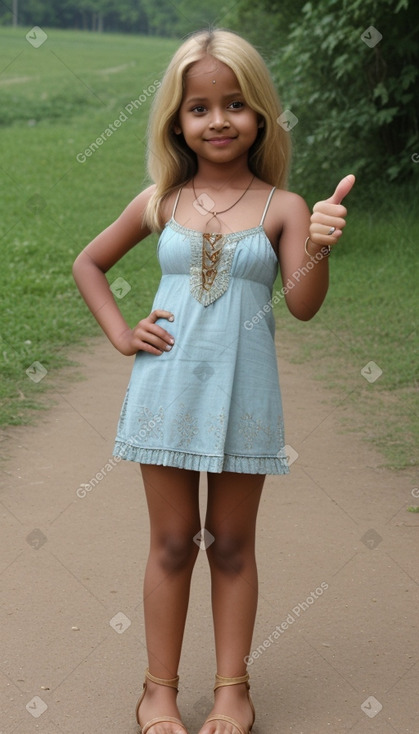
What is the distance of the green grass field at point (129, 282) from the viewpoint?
19.3ft

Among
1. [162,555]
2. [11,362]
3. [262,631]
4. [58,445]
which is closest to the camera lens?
[162,555]

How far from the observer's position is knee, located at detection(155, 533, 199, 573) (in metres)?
2.74

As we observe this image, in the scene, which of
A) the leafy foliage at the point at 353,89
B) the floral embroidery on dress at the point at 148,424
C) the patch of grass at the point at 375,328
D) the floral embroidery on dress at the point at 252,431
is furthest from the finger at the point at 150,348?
the leafy foliage at the point at 353,89

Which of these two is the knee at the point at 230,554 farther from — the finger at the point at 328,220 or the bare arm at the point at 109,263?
the finger at the point at 328,220

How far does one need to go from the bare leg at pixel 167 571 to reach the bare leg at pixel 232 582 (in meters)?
0.06

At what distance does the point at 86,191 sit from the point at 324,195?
3.32m

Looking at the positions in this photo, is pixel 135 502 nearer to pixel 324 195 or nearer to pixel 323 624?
pixel 323 624

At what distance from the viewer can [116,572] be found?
12.3 ft

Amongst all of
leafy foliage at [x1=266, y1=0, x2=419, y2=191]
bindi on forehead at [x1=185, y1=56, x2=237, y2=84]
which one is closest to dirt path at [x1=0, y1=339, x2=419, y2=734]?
bindi on forehead at [x1=185, y1=56, x2=237, y2=84]

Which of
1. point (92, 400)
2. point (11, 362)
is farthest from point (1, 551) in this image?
point (11, 362)

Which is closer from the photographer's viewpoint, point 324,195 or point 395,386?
point 395,386

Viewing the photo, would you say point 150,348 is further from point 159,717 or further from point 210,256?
point 159,717

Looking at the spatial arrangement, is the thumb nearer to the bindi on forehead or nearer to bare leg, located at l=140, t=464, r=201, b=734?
the bindi on forehead

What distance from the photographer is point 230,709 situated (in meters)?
2.76
